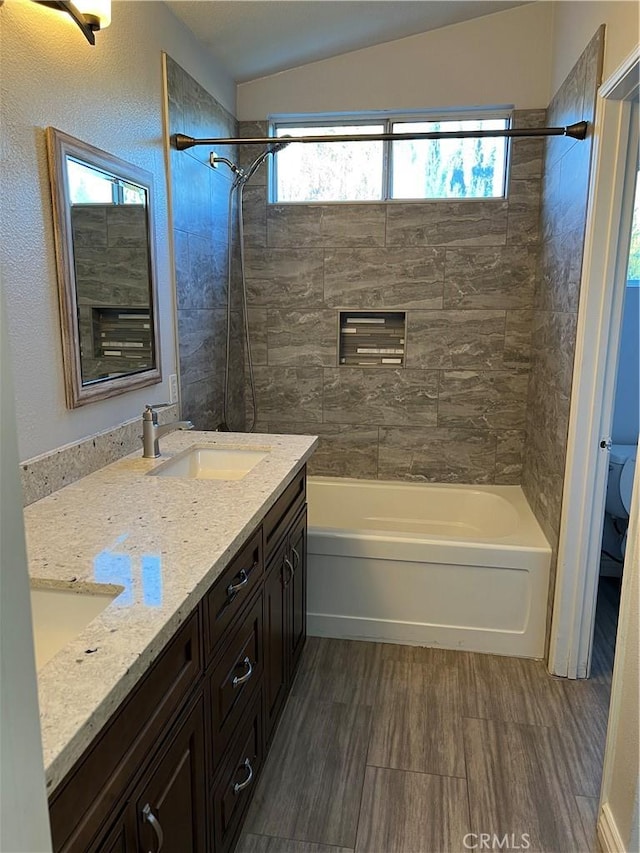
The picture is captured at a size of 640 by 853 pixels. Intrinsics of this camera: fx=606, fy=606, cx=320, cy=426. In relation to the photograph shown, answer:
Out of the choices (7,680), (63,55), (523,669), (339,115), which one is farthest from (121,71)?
(523,669)

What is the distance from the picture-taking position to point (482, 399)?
3.34m

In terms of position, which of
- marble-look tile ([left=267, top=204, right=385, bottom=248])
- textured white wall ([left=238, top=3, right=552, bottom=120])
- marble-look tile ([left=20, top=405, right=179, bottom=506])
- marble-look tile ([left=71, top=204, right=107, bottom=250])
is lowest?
marble-look tile ([left=20, top=405, right=179, bottom=506])

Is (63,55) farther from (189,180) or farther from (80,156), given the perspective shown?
(189,180)

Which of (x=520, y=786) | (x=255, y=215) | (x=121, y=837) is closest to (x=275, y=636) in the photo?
(x=520, y=786)

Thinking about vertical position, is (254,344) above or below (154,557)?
above

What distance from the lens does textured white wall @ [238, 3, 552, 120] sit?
2.95 m

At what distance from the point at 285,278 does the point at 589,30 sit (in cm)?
177

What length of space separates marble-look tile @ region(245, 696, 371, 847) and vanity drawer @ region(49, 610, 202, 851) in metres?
0.83

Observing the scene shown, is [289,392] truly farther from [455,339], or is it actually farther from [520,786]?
[520,786]

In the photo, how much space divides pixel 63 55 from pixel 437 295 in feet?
6.92

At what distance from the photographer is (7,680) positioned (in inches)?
20.9

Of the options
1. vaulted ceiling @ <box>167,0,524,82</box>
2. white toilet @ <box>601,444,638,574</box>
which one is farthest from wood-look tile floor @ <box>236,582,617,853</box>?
vaulted ceiling @ <box>167,0,524,82</box>

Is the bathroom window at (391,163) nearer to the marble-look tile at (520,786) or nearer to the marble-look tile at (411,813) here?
the marble-look tile at (520,786)

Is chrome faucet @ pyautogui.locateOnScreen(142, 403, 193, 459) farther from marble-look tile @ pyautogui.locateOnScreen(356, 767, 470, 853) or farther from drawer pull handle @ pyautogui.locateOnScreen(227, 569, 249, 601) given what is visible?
marble-look tile @ pyautogui.locateOnScreen(356, 767, 470, 853)
